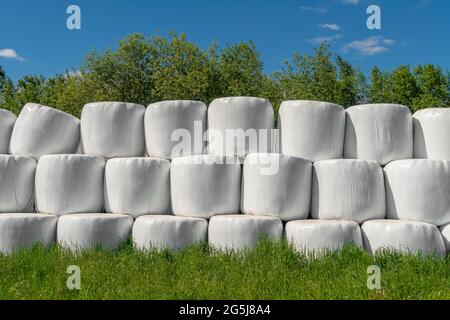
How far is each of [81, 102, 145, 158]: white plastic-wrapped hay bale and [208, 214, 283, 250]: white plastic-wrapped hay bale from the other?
1.34m

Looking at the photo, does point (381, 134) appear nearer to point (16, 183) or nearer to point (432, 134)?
point (432, 134)

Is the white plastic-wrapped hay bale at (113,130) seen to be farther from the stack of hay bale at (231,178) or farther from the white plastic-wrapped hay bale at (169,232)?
the white plastic-wrapped hay bale at (169,232)

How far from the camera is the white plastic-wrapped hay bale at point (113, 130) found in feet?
17.3

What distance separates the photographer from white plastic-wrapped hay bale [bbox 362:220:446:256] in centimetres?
455

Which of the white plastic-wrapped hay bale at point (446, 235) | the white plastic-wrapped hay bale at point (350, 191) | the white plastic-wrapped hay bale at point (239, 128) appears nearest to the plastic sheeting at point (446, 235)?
the white plastic-wrapped hay bale at point (446, 235)

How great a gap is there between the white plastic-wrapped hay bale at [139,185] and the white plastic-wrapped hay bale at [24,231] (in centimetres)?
69

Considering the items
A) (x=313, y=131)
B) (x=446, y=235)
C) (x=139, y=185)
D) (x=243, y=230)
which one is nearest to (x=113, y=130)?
(x=139, y=185)

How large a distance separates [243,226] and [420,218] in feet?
5.59

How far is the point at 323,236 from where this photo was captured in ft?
14.9

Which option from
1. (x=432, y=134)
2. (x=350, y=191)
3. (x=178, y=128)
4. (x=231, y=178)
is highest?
(x=178, y=128)

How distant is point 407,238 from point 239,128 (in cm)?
191
